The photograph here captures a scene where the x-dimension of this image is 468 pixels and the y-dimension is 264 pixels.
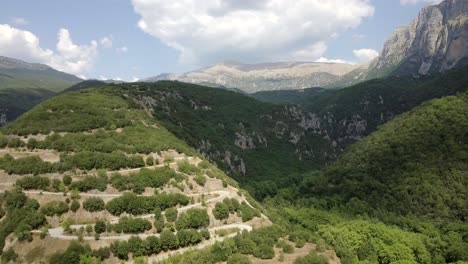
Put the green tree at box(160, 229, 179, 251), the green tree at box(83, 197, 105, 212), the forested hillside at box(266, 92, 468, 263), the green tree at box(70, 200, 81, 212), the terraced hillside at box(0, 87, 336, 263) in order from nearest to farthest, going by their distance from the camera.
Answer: the terraced hillside at box(0, 87, 336, 263), the green tree at box(160, 229, 179, 251), the green tree at box(70, 200, 81, 212), the green tree at box(83, 197, 105, 212), the forested hillside at box(266, 92, 468, 263)

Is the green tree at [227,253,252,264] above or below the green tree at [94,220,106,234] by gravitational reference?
below

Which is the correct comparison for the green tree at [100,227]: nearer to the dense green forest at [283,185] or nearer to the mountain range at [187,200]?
the mountain range at [187,200]

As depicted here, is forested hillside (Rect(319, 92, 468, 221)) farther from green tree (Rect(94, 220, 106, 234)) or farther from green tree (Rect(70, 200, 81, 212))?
green tree (Rect(70, 200, 81, 212))

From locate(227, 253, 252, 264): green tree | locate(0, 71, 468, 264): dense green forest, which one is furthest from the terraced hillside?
locate(227, 253, 252, 264): green tree

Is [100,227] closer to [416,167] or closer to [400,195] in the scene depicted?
[400,195]

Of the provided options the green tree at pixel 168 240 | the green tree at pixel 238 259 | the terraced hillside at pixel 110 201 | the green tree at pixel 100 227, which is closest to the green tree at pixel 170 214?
the terraced hillside at pixel 110 201

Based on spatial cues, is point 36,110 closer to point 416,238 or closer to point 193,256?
point 193,256

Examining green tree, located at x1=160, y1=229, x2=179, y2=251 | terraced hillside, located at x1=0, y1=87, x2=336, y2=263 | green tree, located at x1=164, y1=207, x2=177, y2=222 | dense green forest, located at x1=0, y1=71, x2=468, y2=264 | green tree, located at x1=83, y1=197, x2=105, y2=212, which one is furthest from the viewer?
green tree, located at x1=164, y1=207, x2=177, y2=222

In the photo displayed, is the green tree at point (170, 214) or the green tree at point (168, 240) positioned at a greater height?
the green tree at point (170, 214)
